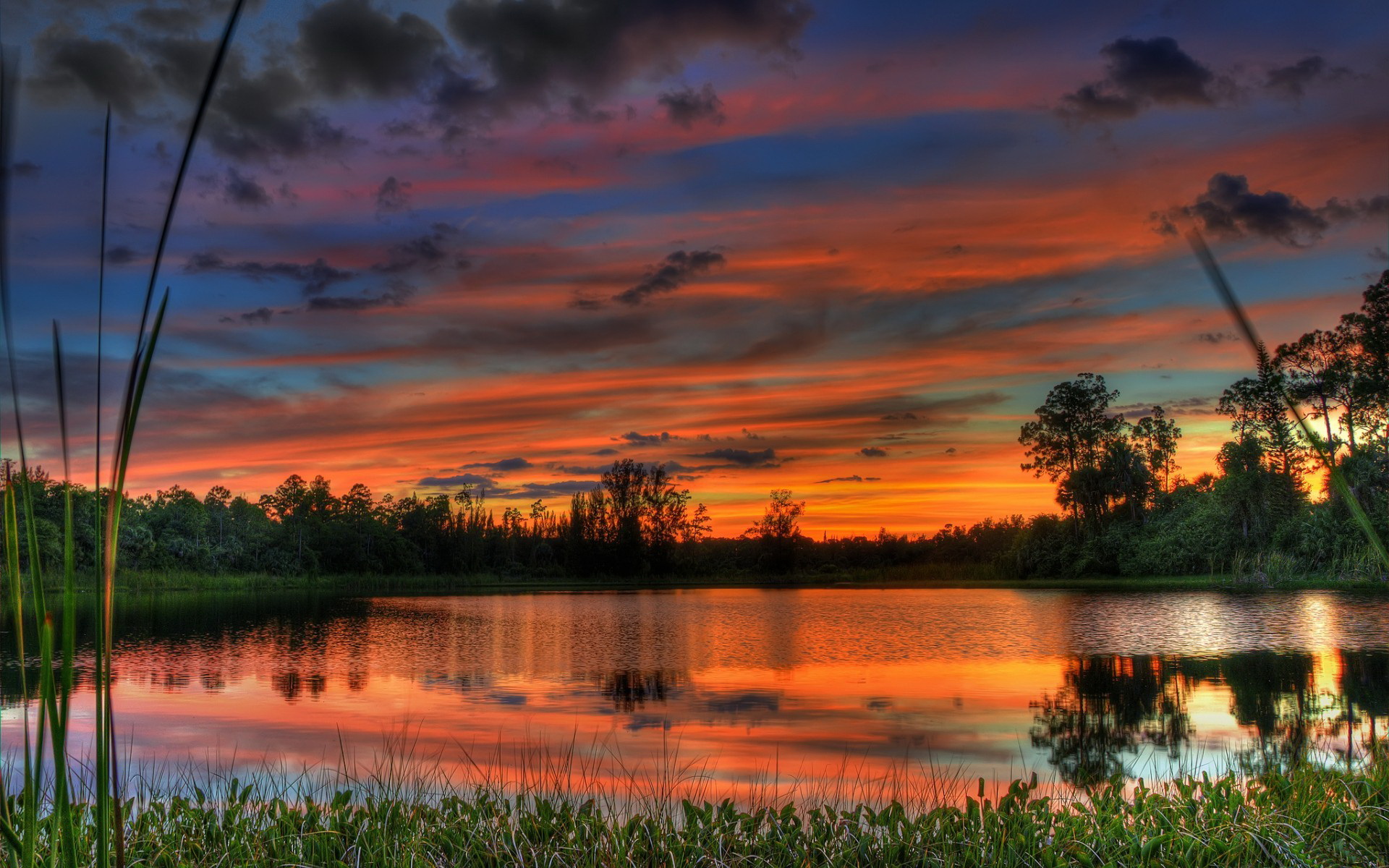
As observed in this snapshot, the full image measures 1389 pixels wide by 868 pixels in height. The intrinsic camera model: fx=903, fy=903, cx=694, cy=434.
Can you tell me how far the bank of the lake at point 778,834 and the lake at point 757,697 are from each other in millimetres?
861

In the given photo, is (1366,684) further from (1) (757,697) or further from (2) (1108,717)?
(1) (757,697)

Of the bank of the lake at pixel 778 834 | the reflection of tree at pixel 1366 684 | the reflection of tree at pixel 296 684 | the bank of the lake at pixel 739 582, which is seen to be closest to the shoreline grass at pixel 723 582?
the bank of the lake at pixel 739 582

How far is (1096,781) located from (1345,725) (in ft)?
17.5

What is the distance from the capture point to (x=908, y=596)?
45312mm

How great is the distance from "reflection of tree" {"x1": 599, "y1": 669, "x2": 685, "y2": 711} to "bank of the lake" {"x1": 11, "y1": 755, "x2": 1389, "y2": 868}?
893cm

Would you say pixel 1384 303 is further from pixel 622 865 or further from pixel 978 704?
Answer: pixel 622 865

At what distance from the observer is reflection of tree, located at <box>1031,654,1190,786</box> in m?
10.6

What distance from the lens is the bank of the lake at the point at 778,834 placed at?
5.16m

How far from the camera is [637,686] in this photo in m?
17.2

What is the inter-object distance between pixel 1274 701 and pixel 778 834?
12.4 metres

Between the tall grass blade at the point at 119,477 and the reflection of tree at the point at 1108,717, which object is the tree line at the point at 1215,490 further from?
the tall grass blade at the point at 119,477

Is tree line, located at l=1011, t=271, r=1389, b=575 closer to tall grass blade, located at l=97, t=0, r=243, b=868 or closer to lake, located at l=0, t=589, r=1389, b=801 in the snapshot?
lake, located at l=0, t=589, r=1389, b=801

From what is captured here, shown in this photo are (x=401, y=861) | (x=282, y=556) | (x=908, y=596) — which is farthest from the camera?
(x=282, y=556)

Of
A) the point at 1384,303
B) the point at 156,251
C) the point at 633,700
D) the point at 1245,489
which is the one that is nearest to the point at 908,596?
the point at 1245,489
